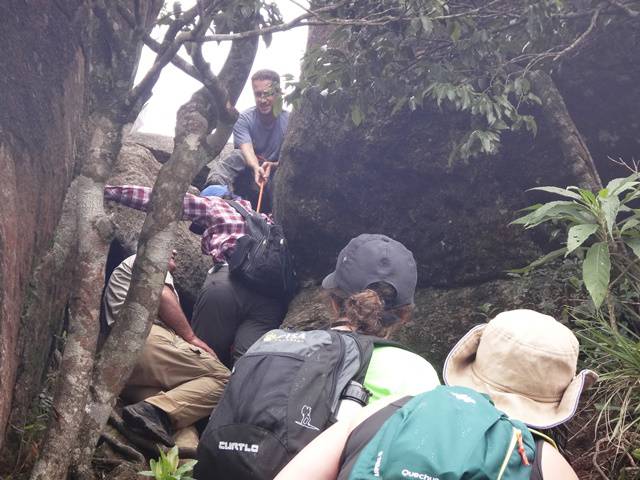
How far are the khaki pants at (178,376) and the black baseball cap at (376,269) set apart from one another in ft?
5.93

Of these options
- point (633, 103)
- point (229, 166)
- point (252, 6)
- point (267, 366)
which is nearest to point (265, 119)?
point (229, 166)

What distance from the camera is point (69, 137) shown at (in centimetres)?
465

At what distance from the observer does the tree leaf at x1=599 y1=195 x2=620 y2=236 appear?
13.1 feet

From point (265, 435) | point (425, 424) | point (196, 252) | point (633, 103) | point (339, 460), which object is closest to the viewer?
point (425, 424)

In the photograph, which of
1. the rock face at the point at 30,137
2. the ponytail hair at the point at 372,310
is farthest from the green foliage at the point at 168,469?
the ponytail hair at the point at 372,310

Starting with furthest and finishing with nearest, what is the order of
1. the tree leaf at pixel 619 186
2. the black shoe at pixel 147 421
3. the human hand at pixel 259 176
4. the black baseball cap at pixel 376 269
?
the human hand at pixel 259 176 → the black shoe at pixel 147 421 → the tree leaf at pixel 619 186 → the black baseball cap at pixel 376 269

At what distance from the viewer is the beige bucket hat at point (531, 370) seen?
2.30m

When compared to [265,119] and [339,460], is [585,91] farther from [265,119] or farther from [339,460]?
[339,460]

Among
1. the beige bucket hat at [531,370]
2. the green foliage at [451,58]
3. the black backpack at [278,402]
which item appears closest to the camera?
the beige bucket hat at [531,370]

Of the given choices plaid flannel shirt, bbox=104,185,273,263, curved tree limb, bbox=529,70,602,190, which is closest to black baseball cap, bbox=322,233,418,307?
plaid flannel shirt, bbox=104,185,273,263

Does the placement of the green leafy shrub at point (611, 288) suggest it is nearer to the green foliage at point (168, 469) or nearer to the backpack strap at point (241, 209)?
the green foliage at point (168, 469)

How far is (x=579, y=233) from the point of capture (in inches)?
157

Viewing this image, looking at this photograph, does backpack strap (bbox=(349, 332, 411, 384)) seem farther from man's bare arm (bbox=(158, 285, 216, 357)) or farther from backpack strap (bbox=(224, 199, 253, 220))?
backpack strap (bbox=(224, 199, 253, 220))

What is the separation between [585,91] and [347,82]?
2.34 m
